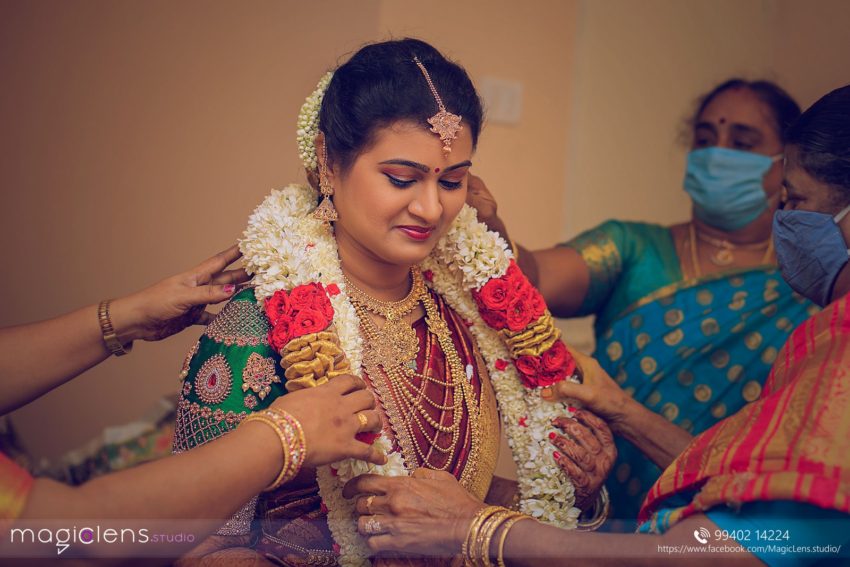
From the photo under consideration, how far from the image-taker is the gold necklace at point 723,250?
10.1 ft

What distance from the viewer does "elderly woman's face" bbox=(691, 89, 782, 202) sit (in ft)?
9.89

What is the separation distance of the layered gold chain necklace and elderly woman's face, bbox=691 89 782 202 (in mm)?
1488

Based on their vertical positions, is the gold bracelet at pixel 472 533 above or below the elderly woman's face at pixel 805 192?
below

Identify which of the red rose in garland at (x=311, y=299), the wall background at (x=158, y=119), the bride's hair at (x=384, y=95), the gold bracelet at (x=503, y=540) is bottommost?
the gold bracelet at (x=503, y=540)

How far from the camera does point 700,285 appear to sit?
3025mm

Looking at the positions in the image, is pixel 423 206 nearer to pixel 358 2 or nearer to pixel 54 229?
pixel 358 2

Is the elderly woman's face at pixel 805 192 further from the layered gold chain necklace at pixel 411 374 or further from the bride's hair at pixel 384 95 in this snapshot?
the layered gold chain necklace at pixel 411 374

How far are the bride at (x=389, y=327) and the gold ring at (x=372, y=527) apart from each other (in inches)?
3.7

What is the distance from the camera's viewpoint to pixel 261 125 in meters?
3.55

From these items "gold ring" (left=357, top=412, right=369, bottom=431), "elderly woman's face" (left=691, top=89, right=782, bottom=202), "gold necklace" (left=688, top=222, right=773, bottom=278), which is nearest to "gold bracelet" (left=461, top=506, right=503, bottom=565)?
"gold ring" (left=357, top=412, right=369, bottom=431)

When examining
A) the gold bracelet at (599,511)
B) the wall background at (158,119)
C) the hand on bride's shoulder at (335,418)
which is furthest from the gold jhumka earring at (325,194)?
the wall background at (158,119)

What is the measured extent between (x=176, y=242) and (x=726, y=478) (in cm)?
258

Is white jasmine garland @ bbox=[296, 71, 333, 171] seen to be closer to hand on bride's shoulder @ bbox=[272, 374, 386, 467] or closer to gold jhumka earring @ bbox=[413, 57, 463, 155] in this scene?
gold jhumka earring @ bbox=[413, 57, 463, 155]

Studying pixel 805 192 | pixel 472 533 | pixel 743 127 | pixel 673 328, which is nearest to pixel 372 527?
pixel 472 533
